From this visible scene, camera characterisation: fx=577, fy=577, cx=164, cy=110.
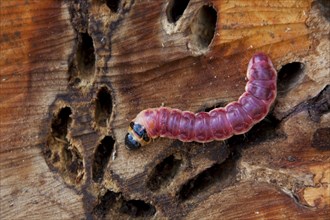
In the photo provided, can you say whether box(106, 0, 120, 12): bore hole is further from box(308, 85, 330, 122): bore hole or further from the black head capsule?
box(308, 85, 330, 122): bore hole

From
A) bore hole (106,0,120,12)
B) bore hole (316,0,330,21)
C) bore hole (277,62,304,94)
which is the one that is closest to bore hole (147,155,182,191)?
bore hole (277,62,304,94)

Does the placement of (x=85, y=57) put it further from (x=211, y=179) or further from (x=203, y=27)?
(x=211, y=179)

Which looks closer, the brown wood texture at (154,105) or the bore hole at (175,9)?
the brown wood texture at (154,105)

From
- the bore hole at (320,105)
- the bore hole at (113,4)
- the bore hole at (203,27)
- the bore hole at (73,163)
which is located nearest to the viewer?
the bore hole at (320,105)

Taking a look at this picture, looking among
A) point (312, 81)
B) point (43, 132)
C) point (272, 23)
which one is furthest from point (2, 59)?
point (312, 81)

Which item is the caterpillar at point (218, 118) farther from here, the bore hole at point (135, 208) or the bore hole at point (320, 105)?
the bore hole at point (135, 208)

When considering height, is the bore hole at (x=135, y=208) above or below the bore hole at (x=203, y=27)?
below

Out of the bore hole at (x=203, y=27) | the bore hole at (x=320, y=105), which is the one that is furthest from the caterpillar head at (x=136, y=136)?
the bore hole at (x=320, y=105)

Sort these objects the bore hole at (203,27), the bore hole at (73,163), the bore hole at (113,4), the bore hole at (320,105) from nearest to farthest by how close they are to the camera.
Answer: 1. the bore hole at (320,105)
2. the bore hole at (203,27)
3. the bore hole at (113,4)
4. the bore hole at (73,163)
